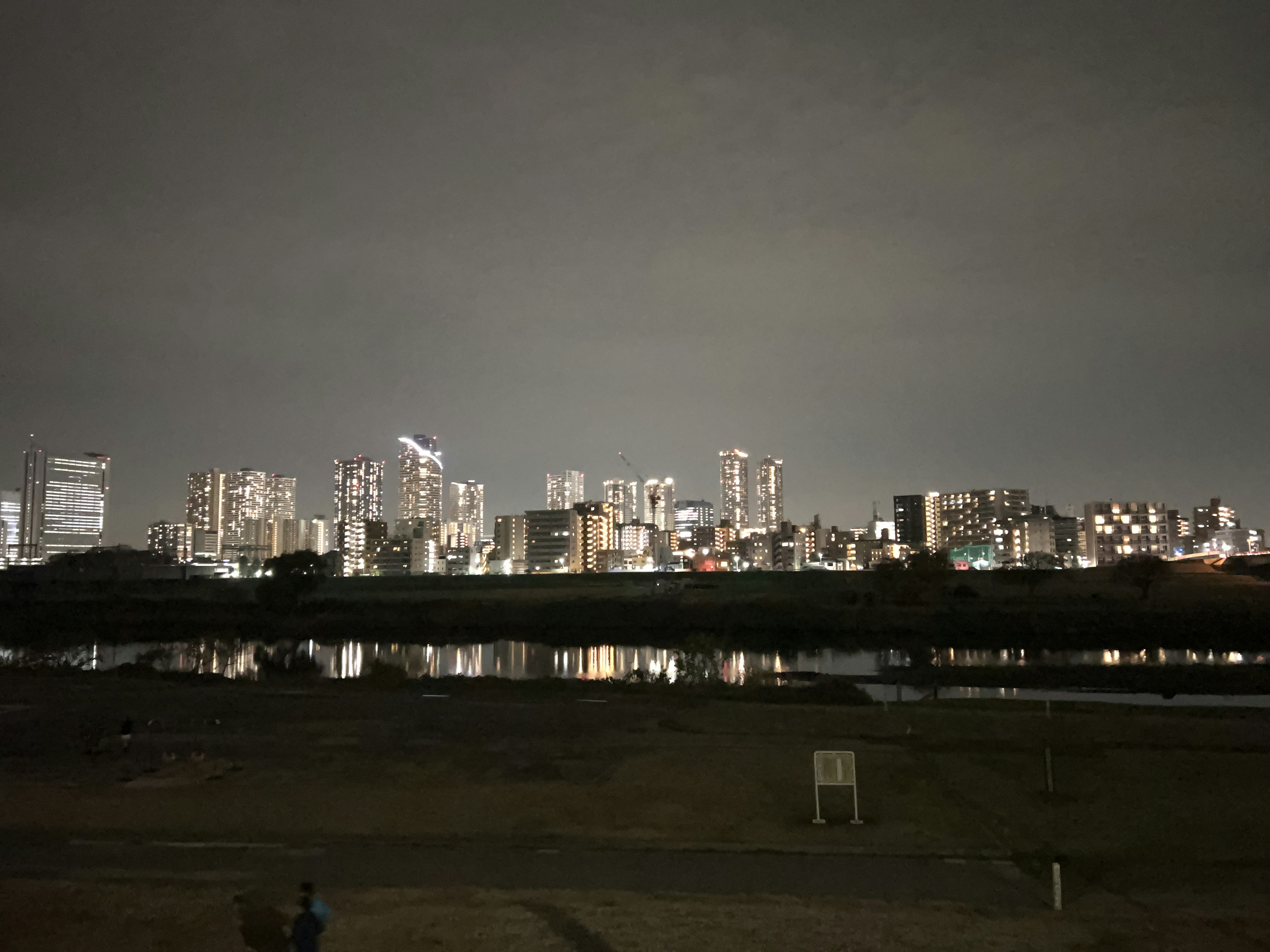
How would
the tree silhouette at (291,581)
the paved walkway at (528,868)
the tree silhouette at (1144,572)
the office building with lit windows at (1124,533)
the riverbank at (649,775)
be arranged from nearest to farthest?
the paved walkway at (528,868)
the riverbank at (649,775)
the tree silhouette at (1144,572)
the tree silhouette at (291,581)
the office building with lit windows at (1124,533)

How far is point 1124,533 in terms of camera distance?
541ft

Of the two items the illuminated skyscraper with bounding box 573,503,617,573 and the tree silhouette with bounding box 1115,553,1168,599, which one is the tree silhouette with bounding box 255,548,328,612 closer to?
the tree silhouette with bounding box 1115,553,1168,599

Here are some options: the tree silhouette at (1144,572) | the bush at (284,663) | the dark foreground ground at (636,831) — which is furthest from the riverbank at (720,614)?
the dark foreground ground at (636,831)

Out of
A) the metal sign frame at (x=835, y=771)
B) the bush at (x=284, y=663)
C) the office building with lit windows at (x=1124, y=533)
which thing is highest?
the office building with lit windows at (x=1124, y=533)

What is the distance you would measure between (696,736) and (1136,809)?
8.13m

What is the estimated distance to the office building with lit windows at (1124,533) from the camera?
6388 inches

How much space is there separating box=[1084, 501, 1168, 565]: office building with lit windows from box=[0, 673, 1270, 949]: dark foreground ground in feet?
522

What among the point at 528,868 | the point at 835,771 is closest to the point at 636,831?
the point at 528,868

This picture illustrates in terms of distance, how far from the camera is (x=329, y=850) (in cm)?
1084

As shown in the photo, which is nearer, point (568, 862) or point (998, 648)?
point (568, 862)

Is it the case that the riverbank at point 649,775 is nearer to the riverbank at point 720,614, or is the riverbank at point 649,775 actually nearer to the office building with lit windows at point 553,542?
the riverbank at point 720,614

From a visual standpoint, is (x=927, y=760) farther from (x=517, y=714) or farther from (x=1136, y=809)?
(x=517, y=714)

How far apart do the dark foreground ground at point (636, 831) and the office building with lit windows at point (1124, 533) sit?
15916 centimetres

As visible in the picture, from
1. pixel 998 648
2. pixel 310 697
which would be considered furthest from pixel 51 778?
pixel 998 648
